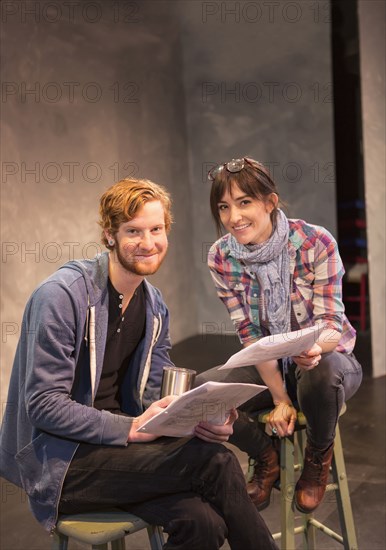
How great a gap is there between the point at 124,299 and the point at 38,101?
2675mm

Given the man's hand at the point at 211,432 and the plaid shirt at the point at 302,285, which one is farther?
the plaid shirt at the point at 302,285

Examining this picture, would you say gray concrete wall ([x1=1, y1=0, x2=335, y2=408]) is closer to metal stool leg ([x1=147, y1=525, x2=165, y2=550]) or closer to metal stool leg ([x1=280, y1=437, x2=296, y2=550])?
metal stool leg ([x1=280, y1=437, x2=296, y2=550])

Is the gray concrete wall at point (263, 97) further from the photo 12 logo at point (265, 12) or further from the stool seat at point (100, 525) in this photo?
the stool seat at point (100, 525)

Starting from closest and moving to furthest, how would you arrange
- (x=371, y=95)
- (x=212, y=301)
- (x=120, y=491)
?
(x=120, y=491) < (x=371, y=95) < (x=212, y=301)

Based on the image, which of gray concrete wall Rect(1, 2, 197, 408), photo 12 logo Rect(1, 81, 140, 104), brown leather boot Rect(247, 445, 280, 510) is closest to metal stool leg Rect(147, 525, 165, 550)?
brown leather boot Rect(247, 445, 280, 510)

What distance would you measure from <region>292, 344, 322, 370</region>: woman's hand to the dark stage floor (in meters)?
0.94

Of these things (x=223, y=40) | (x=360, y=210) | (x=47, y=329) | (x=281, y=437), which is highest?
(x=223, y=40)

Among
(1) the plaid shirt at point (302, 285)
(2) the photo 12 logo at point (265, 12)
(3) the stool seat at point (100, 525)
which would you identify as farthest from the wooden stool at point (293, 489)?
(2) the photo 12 logo at point (265, 12)

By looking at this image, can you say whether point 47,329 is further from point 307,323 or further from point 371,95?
point 371,95

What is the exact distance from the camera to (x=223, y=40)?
6.45 meters

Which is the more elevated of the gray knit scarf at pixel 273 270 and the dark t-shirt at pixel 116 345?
the gray knit scarf at pixel 273 270

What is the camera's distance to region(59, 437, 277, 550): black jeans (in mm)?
1549

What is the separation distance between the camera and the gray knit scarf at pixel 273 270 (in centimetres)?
218

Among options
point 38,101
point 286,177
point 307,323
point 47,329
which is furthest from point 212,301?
point 47,329
